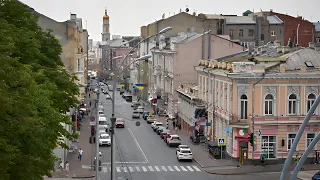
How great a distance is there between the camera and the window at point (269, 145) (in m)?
Answer: 54.5

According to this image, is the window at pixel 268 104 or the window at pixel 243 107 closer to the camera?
the window at pixel 268 104

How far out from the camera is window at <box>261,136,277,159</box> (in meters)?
54.5

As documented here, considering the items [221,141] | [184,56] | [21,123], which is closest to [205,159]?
[221,141]

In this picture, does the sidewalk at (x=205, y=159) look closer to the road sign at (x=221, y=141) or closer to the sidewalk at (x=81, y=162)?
the road sign at (x=221, y=141)

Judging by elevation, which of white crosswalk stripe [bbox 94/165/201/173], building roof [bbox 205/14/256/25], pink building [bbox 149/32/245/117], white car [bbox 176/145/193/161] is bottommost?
white crosswalk stripe [bbox 94/165/201/173]

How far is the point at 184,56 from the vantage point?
286ft

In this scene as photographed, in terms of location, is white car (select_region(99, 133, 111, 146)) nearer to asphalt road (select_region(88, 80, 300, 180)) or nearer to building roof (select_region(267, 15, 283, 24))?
asphalt road (select_region(88, 80, 300, 180))

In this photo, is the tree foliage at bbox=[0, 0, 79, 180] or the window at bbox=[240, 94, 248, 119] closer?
the tree foliage at bbox=[0, 0, 79, 180]

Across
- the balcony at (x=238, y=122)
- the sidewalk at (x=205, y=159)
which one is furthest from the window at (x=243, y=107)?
the sidewalk at (x=205, y=159)

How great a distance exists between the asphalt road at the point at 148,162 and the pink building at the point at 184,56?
13272 mm

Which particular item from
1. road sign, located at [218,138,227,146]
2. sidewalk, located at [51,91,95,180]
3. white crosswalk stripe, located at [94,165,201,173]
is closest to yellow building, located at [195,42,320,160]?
road sign, located at [218,138,227,146]

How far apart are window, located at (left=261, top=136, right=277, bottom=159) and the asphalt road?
5.13 m

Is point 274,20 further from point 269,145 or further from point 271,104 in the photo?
point 269,145

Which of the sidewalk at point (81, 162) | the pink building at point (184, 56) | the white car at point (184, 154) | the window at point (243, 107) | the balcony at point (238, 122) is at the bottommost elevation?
the sidewalk at point (81, 162)
